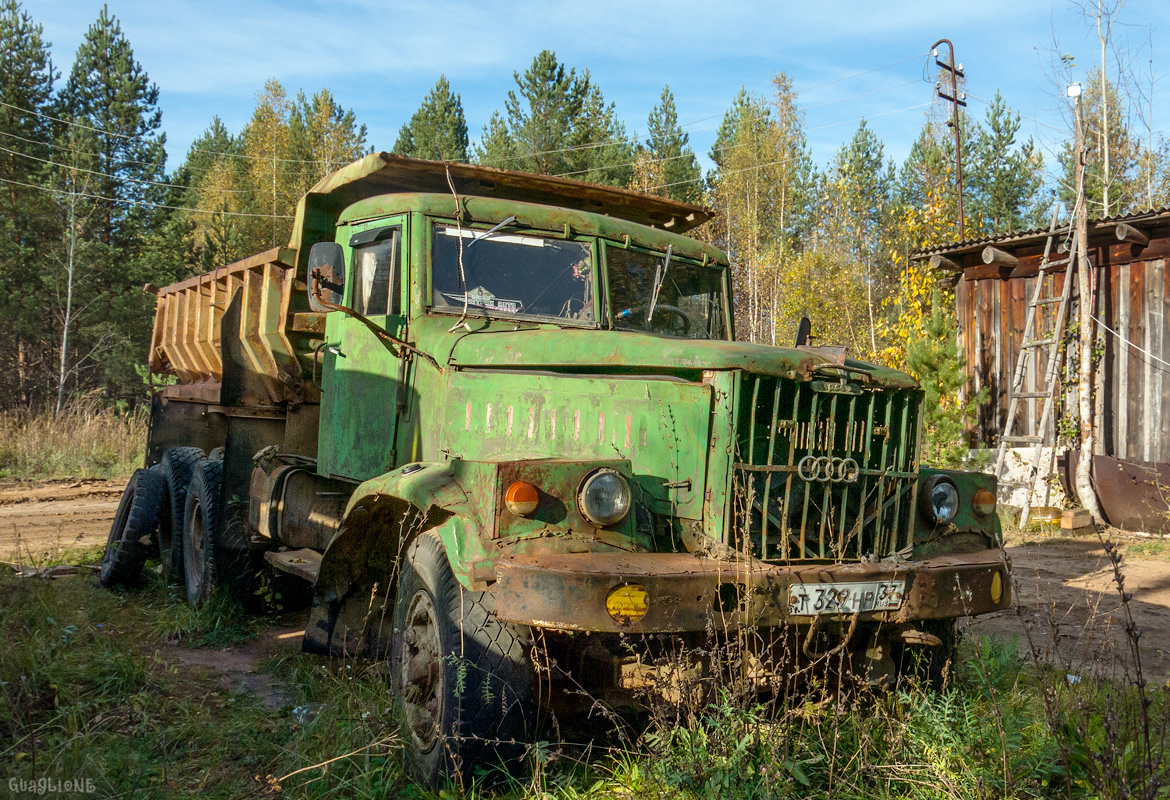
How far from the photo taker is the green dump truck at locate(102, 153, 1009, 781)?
10.6 ft

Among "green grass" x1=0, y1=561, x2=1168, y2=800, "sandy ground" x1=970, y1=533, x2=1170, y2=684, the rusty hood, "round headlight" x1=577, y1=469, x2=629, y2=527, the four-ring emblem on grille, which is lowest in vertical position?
"sandy ground" x1=970, y1=533, x2=1170, y2=684

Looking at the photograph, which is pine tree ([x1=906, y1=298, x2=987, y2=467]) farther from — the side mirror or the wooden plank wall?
the side mirror

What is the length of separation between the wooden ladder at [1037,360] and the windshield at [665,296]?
22.7ft

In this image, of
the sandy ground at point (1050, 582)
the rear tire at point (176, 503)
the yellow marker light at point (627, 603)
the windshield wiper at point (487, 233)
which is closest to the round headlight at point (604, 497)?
the yellow marker light at point (627, 603)

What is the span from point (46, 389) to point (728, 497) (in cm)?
2406

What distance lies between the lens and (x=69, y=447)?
51.9 ft

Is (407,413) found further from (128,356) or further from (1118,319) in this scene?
(128,356)

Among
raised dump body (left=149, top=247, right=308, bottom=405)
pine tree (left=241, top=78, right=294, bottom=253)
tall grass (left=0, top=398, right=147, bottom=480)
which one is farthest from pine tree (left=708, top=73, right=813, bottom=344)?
raised dump body (left=149, top=247, right=308, bottom=405)

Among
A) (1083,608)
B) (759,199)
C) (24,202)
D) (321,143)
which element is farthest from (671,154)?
(1083,608)

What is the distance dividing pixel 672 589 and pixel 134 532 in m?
5.47

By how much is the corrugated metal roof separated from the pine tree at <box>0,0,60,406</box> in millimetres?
19778

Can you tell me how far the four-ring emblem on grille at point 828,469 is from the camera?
3520 millimetres

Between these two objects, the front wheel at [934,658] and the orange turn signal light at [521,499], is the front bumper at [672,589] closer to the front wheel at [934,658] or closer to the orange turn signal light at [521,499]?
the orange turn signal light at [521,499]

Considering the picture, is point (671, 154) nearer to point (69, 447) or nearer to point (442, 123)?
point (442, 123)
